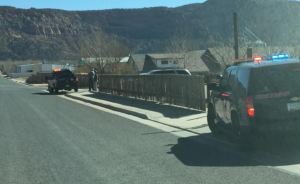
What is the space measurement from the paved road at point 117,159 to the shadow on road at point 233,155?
0.02 meters

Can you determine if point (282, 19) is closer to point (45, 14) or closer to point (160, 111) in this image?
point (160, 111)

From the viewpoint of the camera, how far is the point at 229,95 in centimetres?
1027

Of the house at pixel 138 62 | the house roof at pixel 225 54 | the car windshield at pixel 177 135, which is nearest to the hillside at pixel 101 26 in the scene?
the house at pixel 138 62

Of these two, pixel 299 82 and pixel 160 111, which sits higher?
pixel 299 82

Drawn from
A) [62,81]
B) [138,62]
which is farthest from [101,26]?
[62,81]

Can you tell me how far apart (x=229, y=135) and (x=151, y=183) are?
5063 millimetres

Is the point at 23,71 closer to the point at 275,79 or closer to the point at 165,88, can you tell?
the point at 165,88

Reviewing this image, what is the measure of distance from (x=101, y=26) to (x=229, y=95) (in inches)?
5204

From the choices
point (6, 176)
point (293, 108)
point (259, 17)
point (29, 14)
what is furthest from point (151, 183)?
point (29, 14)

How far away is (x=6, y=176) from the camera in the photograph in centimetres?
795

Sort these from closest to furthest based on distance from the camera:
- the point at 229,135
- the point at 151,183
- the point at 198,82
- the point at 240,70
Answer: the point at 151,183
the point at 240,70
the point at 229,135
the point at 198,82

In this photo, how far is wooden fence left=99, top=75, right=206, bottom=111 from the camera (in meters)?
16.9

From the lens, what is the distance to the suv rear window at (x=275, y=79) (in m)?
8.96

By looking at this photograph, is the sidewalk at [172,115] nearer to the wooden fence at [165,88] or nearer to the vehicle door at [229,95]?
the wooden fence at [165,88]
